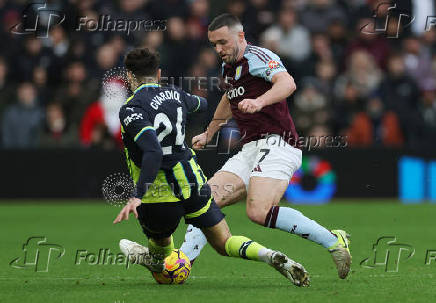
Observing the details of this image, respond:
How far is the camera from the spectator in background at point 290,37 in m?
15.8

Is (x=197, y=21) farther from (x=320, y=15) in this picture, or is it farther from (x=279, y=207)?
(x=279, y=207)

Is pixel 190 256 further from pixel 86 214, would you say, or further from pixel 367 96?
pixel 367 96

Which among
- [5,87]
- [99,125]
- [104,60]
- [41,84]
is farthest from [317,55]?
[5,87]

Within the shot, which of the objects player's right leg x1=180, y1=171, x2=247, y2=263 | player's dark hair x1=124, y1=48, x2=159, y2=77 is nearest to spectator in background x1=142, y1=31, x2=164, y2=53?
player's right leg x1=180, y1=171, x2=247, y2=263

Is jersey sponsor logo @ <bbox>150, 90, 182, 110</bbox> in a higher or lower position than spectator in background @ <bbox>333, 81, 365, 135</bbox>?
higher

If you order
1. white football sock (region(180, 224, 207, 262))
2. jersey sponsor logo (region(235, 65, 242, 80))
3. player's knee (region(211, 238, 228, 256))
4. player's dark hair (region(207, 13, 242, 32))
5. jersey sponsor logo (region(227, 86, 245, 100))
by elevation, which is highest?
player's dark hair (region(207, 13, 242, 32))

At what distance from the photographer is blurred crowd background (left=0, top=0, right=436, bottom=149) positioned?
15.4 meters

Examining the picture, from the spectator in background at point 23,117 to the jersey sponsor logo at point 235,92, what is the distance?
317 inches

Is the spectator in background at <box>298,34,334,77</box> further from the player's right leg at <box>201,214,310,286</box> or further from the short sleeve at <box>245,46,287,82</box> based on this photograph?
the player's right leg at <box>201,214,310,286</box>

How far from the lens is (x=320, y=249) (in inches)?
391

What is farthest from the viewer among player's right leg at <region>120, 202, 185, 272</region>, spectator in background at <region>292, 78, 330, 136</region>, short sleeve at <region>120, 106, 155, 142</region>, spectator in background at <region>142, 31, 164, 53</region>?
spectator in background at <region>292, 78, 330, 136</region>

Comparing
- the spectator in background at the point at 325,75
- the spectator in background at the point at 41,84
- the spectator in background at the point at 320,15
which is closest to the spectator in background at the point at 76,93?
the spectator in background at the point at 41,84

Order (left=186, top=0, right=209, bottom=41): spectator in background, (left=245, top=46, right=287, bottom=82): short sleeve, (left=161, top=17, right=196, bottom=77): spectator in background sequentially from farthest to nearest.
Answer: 1. (left=186, top=0, right=209, bottom=41): spectator in background
2. (left=161, top=17, right=196, bottom=77): spectator in background
3. (left=245, top=46, right=287, bottom=82): short sleeve

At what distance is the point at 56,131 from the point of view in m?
15.7
